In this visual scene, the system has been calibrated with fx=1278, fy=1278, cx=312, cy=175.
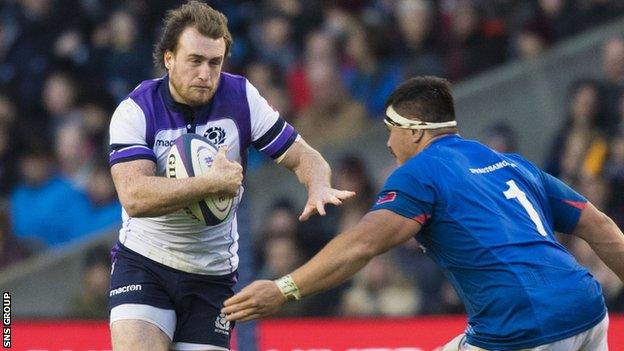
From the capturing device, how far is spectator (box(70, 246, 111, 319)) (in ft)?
34.7

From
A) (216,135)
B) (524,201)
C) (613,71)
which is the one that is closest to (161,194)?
(216,135)

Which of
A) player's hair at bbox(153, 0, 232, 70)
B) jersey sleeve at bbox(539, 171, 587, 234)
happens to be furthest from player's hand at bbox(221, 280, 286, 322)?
player's hair at bbox(153, 0, 232, 70)

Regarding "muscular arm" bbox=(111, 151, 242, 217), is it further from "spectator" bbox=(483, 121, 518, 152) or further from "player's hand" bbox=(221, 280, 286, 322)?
"spectator" bbox=(483, 121, 518, 152)

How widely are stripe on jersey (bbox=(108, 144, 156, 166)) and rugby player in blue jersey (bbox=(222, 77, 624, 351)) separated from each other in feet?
3.85

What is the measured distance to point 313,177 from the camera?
20.7ft

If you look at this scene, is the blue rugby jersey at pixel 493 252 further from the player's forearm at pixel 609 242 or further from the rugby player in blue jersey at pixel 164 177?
the rugby player in blue jersey at pixel 164 177

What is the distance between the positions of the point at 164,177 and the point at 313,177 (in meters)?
0.76

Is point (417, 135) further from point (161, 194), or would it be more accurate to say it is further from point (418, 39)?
point (418, 39)

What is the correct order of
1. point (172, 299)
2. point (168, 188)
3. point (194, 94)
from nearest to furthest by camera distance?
point (168, 188) < point (194, 94) < point (172, 299)

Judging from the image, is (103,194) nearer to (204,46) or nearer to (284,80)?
(284,80)

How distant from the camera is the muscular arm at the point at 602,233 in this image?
5.90 metres

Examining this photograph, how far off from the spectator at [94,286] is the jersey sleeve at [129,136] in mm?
4508

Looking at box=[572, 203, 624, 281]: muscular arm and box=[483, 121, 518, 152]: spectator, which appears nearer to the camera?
box=[572, 203, 624, 281]: muscular arm

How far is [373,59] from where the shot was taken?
36.8 ft
